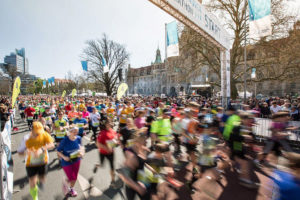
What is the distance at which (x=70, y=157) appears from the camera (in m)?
3.77

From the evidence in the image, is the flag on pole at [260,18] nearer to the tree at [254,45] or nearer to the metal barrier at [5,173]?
the tree at [254,45]

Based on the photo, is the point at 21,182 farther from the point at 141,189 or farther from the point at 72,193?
the point at 141,189

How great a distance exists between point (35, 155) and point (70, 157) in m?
0.69

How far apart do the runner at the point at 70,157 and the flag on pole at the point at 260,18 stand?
11031 mm

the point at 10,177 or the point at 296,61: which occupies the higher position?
the point at 296,61

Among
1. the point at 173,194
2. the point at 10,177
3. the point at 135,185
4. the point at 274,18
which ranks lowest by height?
the point at 173,194

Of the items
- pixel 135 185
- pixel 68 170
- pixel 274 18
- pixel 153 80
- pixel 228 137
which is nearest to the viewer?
pixel 135 185

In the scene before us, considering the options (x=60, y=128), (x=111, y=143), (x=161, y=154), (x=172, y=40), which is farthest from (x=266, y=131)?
(x=60, y=128)

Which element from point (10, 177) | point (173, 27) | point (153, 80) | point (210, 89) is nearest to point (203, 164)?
point (10, 177)

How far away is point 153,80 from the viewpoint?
87562 mm

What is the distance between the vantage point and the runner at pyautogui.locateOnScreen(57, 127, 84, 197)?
378cm

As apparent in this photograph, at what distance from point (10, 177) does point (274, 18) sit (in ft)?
67.0

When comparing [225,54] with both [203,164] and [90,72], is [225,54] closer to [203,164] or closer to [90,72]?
[203,164]

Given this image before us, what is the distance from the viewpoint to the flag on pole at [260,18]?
30.8 ft
